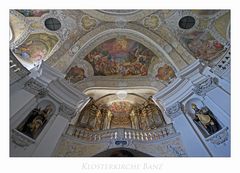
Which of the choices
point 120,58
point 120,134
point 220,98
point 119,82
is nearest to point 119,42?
point 120,58

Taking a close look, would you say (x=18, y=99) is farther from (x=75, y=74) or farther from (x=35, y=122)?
(x=75, y=74)

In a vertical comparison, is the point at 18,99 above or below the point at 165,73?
below

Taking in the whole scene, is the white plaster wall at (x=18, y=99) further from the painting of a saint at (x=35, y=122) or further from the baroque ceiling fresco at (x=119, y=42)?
the baroque ceiling fresco at (x=119, y=42)

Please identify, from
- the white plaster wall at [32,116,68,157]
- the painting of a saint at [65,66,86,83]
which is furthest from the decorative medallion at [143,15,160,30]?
the white plaster wall at [32,116,68,157]

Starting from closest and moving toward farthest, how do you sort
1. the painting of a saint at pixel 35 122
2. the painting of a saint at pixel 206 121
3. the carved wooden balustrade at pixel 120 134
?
the painting of a saint at pixel 35 122 < the painting of a saint at pixel 206 121 < the carved wooden balustrade at pixel 120 134

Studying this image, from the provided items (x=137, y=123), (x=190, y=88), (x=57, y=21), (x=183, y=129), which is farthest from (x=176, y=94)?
→ (x=57, y=21)

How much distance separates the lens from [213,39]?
10.1m

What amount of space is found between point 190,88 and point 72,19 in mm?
5884

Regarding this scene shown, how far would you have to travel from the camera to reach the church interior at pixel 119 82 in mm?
7406

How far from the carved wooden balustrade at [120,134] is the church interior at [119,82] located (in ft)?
0.12

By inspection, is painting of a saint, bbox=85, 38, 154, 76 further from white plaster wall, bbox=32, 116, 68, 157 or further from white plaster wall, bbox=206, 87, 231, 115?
white plaster wall, bbox=206, 87, 231, 115

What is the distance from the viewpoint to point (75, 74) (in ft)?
36.7

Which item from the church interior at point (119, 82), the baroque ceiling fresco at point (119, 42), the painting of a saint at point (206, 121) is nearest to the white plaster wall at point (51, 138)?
the church interior at point (119, 82)

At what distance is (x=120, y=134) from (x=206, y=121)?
287cm
